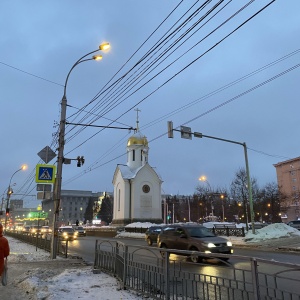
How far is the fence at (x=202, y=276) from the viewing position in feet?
15.6

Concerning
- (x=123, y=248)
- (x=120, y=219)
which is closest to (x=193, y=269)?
(x=123, y=248)

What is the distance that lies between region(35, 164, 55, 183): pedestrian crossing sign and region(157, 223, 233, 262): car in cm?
669

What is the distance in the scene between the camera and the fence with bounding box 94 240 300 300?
4770 millimetres

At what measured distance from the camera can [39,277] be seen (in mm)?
10438

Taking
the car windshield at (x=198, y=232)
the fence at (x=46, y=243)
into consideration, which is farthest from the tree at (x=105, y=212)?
the car windshield at (x=198, y=232)

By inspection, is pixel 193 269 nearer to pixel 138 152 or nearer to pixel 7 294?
pixel 7 294

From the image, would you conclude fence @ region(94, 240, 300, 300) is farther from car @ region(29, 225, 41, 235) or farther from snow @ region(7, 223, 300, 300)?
car @ region(29, 225, 41, 235)

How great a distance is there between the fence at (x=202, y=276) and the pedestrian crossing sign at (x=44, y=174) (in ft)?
27.2

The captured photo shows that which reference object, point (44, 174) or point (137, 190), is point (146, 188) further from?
point (44, 174)

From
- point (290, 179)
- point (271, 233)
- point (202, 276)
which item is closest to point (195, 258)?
point (202, 276)

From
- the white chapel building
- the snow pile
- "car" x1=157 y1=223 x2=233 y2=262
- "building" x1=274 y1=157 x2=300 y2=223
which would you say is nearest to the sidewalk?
"car" x1=157 y1=223 x2=233 y2=262

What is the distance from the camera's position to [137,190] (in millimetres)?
63562

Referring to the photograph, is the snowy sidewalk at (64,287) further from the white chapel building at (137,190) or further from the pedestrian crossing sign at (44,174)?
the white chapel building at (137,190)

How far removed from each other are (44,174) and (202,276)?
1283cm
